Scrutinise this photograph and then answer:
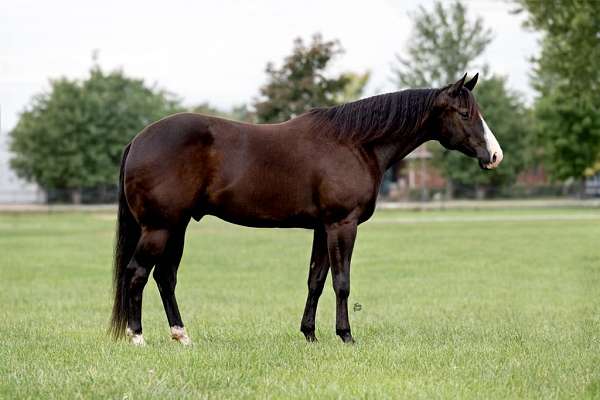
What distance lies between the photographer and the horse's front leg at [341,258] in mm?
7523

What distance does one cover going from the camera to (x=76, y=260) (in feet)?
71.1

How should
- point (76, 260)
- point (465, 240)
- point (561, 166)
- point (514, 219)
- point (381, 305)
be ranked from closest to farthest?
point (381, 305) < point (76, 260) < point (465, 240) < point (514, 219) < point (561, 166)

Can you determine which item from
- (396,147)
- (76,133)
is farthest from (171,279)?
(76,133)

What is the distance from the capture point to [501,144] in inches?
2744

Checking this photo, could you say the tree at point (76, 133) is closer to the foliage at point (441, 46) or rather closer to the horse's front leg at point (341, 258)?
the foliage at point (441, 46)

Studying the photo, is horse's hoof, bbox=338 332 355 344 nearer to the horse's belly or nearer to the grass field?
the grass field

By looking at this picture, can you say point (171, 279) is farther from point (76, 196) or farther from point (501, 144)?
point (501, 144)

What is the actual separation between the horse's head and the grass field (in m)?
1.75

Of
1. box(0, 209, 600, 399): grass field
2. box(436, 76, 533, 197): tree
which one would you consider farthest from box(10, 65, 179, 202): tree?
box(0, 209, 600, 399): grass field

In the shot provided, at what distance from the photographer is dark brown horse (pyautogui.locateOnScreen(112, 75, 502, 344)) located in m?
7.41

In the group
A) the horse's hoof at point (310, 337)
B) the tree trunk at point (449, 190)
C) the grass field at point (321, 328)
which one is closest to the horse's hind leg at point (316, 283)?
the horse's hoof at point (310, 337)

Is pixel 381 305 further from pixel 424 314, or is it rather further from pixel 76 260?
pixel 76 260

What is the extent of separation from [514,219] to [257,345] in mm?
33870

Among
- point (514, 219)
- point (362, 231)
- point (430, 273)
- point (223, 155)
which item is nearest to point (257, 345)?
point (223, 155)
